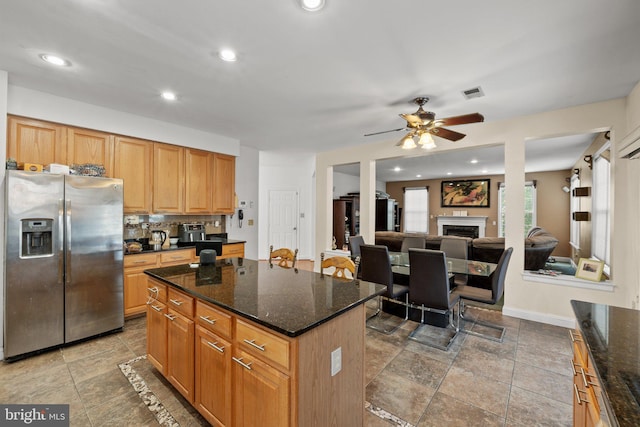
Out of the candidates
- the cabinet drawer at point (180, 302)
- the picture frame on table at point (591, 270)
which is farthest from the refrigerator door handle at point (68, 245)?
the picture frame on table at point (591, 270)

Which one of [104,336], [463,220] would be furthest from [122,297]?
[463,220]

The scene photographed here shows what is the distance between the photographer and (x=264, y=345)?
1.30m

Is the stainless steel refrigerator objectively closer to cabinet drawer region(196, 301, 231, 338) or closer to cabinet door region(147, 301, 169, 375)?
cabinet door region(147, 301, 169, 375)

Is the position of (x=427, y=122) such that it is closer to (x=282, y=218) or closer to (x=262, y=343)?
(x=262, y=343)

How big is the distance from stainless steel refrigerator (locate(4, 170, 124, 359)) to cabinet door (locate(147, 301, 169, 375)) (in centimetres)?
118

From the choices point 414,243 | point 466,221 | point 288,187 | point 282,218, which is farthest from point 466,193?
point 282,218

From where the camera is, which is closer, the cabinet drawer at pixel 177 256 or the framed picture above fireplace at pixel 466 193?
the cabinet drawer at pixel 177 256

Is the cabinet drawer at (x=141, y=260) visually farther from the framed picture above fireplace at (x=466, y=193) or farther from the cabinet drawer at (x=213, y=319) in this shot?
the framed picture above fireplace at (x=466, y=193)

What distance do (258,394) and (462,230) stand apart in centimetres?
923

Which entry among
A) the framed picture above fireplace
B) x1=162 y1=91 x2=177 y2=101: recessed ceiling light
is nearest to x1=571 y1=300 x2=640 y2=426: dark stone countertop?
x1=162 y1=91 x2=177 y2=101: recessed ceiling light

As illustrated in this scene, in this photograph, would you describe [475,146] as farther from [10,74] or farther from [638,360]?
[10,74]

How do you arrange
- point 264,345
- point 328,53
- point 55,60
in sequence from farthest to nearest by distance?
point 55,60 < point 328,53 < point 264,345

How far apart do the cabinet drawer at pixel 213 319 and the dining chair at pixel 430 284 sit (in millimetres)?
2016

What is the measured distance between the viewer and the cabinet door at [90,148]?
10.4 ft
